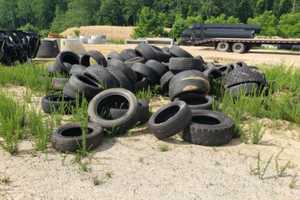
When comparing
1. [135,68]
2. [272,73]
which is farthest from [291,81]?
[135,68]

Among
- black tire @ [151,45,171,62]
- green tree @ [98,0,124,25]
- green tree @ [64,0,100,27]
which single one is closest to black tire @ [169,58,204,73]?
black tire @ [151,45,171,62]

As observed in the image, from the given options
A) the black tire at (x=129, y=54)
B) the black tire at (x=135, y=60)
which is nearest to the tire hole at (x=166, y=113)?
the black tire at (x=135, y=60)

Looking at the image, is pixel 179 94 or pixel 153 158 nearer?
pixel 153 158

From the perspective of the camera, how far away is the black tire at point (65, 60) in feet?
29.9

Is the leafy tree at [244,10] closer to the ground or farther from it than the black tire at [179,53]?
farther from it

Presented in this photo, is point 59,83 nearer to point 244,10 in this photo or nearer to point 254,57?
point 254,57

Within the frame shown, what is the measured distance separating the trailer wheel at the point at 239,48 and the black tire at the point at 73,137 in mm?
20544

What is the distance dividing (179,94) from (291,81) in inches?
128

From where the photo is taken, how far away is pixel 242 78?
7727 millimetres

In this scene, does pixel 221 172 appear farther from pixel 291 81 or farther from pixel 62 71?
pixel 62 71

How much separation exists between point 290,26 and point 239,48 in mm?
34000

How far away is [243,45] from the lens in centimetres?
2445

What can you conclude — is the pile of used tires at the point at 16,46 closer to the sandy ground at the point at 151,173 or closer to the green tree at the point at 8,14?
the sandy ground at the point at 151,173

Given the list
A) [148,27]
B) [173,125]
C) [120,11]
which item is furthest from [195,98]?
[120,11]
